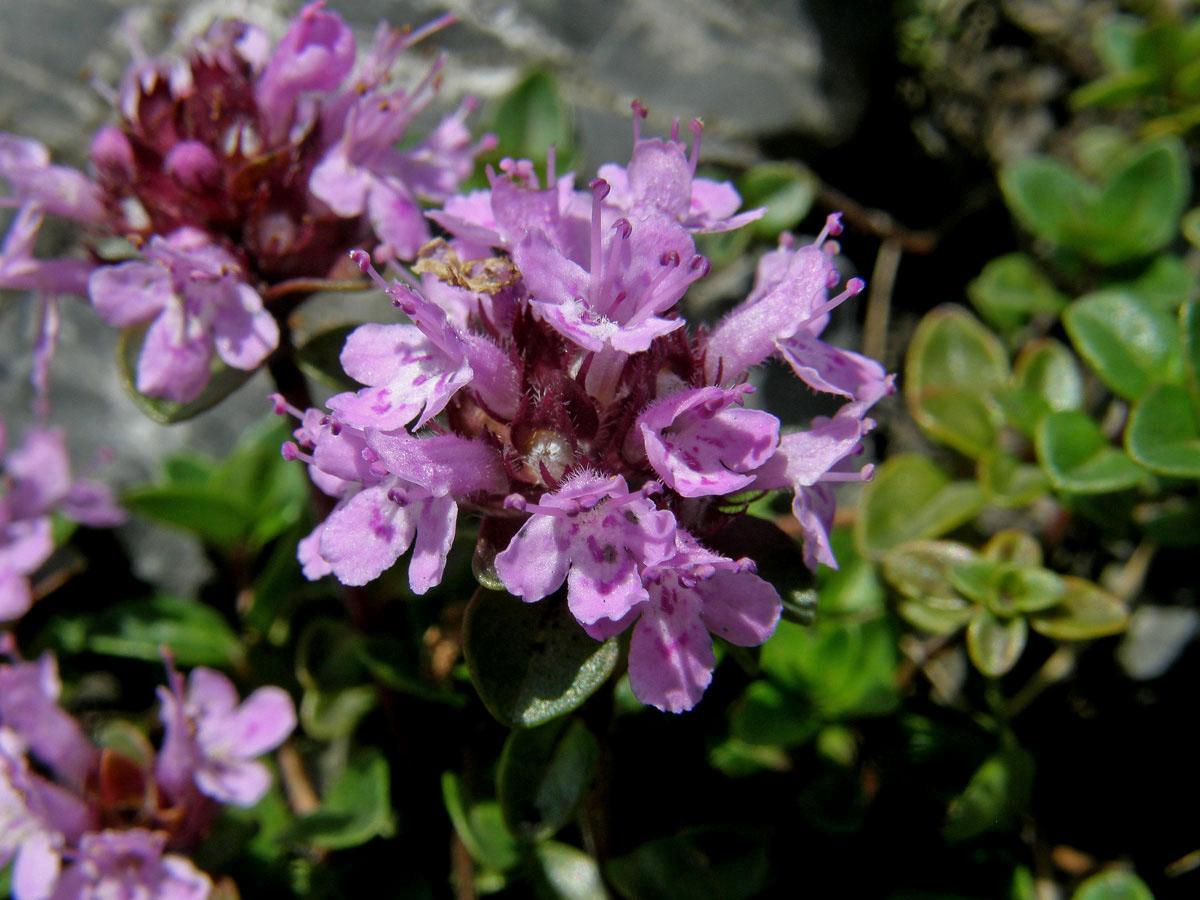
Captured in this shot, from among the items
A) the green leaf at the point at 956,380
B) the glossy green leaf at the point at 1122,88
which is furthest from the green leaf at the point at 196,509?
the glossy green leaf at the point at 1122,88

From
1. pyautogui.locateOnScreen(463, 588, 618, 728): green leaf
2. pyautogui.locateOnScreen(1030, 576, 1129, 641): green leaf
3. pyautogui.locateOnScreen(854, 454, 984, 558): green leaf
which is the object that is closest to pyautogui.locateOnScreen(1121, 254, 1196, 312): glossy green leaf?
pyautogui.locateOnScreen(854, 454, 984, 558): green leaf

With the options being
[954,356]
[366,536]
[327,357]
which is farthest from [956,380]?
[366,536]

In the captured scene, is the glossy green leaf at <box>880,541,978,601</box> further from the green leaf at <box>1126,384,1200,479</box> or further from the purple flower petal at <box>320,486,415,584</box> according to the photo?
the purple flower petal at <box>320,486,415,584</box>

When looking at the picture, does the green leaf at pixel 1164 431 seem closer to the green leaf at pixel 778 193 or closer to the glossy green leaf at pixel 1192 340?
the glossy green leaf at pixel 1192 340

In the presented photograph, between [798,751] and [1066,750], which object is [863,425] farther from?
[1066,750]

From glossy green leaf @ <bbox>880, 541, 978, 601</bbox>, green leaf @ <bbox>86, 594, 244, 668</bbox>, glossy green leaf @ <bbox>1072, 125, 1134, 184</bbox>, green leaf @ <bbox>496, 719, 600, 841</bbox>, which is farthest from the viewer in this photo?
glossy green leaf @ <bbox>1072, 125, 1134, 184</bbox>
